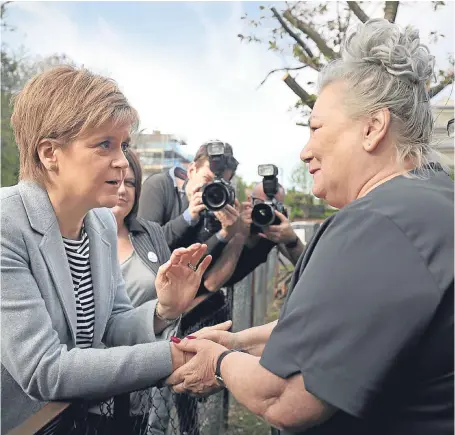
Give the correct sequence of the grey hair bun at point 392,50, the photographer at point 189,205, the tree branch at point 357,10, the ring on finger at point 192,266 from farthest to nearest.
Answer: the tree branch at point 357,10 < the photographer at point 189,205 < the ring on finger at point 192,266 < the grey hair bun at point 392,50

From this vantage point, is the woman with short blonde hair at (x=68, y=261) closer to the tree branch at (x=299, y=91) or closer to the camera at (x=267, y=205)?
the camera at (x=267, y=205)

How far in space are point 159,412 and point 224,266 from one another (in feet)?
2.84

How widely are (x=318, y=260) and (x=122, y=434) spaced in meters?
1.06

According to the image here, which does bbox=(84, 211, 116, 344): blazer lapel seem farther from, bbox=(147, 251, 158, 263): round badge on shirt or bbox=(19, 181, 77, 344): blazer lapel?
bbox=(147, 251, 158, 263): round badge on shirt

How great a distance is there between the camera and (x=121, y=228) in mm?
2793

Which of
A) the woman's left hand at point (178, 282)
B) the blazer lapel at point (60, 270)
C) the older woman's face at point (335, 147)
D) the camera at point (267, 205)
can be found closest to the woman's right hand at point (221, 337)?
the woman's left hand at point (178, 282)

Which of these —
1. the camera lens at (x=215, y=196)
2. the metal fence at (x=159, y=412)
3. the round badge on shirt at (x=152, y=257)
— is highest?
the camera lens at (x=215, y=196)

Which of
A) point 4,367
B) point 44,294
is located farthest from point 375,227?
point 4,367

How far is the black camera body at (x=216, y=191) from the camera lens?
3027 millimetres

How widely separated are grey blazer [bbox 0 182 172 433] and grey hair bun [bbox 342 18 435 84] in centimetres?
105

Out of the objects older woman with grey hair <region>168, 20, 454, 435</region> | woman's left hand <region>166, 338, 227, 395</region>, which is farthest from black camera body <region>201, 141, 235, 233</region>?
older woman with grey hair <region>168, 20, 454, 435</region>

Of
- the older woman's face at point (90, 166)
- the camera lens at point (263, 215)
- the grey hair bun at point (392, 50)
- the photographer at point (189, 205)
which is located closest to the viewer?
the grey hair bun at point (392, 50)

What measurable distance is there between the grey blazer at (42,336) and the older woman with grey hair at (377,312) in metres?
0.38

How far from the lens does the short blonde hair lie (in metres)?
1.70
